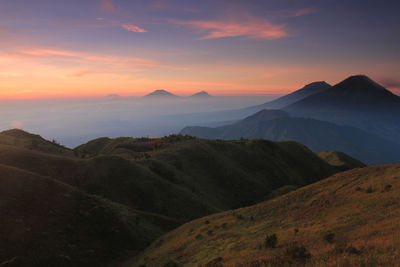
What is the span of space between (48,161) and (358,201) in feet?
145

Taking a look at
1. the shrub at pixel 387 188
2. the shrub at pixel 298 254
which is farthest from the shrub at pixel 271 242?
the shrub at pixel 387 188

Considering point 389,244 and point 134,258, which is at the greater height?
point 389,244

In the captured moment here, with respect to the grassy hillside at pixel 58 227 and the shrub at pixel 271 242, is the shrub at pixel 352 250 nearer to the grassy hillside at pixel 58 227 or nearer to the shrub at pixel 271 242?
the shrub at pixel 271 242

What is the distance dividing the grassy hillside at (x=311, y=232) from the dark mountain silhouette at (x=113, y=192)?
5738 mm

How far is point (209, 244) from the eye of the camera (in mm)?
18922

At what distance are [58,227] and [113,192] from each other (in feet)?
56.6

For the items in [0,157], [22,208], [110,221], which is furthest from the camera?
[0,157]

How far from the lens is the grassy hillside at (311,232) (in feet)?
34.1

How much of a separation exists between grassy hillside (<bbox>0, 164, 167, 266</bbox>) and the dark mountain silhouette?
0.25 feet

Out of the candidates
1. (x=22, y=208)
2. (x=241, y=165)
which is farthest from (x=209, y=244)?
(x=241, y=165)

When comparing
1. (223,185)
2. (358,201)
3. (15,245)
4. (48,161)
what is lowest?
(223,185)

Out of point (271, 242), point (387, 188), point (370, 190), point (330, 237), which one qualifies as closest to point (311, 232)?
point (330, 237)

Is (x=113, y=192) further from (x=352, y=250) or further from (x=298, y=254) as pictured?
(x=352, y=250)

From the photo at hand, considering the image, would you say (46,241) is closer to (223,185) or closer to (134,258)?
(134,258)
